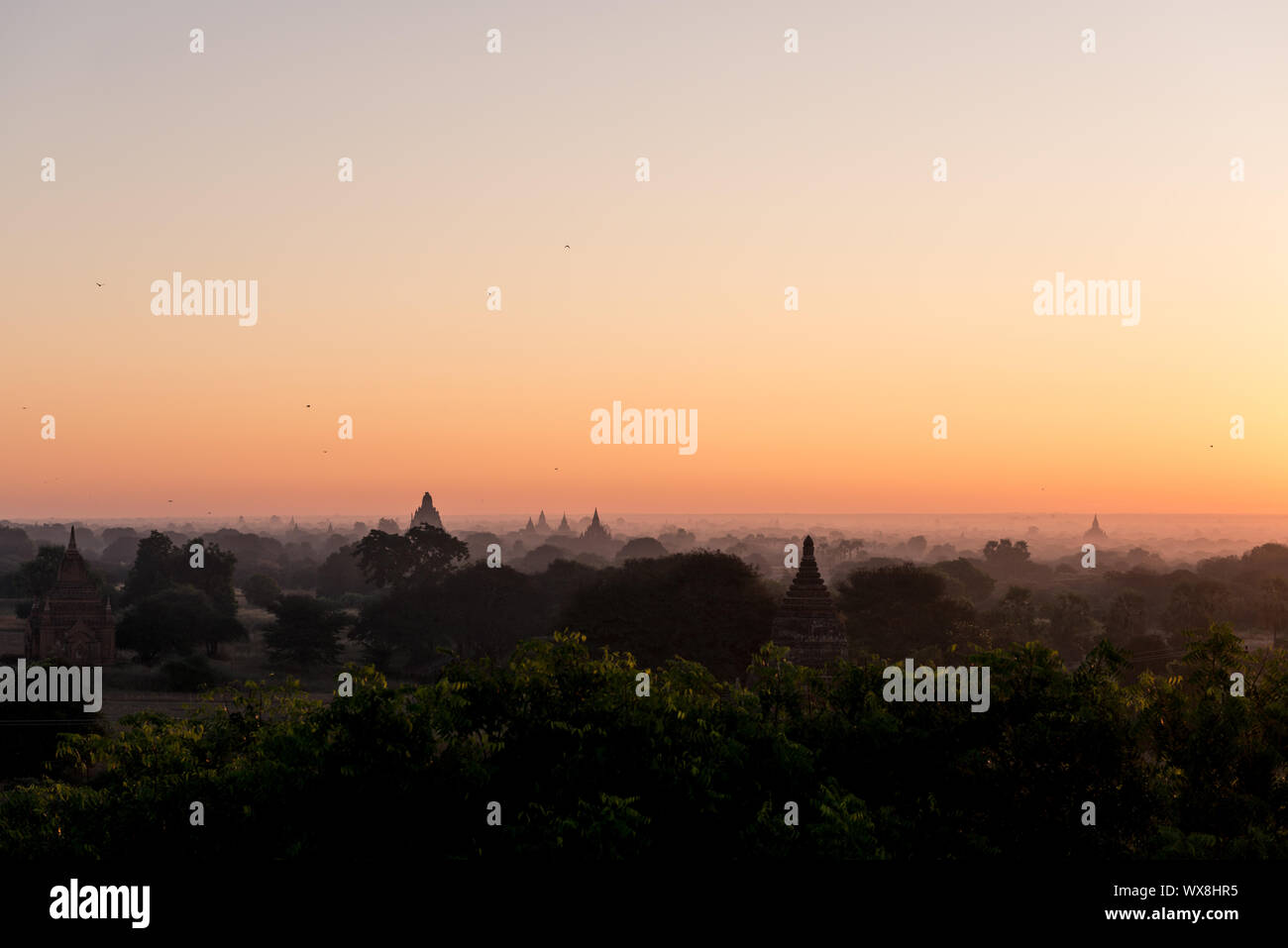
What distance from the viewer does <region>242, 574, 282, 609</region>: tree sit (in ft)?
482

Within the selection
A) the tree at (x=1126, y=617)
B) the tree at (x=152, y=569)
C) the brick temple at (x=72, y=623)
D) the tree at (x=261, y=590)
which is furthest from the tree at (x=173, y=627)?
the tree at (x=1126, y=617)

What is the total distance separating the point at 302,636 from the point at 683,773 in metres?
69.6

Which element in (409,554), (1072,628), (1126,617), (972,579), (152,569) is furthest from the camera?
(972,579)

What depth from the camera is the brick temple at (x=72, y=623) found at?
72.1 m

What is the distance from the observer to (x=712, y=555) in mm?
75375

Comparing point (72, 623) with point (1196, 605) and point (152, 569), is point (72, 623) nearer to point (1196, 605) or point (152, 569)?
point (152, 569)

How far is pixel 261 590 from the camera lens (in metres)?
149

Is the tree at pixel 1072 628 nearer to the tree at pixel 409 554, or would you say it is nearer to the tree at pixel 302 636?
the tree at pixel 302 636

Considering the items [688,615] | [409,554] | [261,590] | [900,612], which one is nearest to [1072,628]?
[900,612]

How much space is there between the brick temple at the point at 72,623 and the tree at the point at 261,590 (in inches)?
2774
